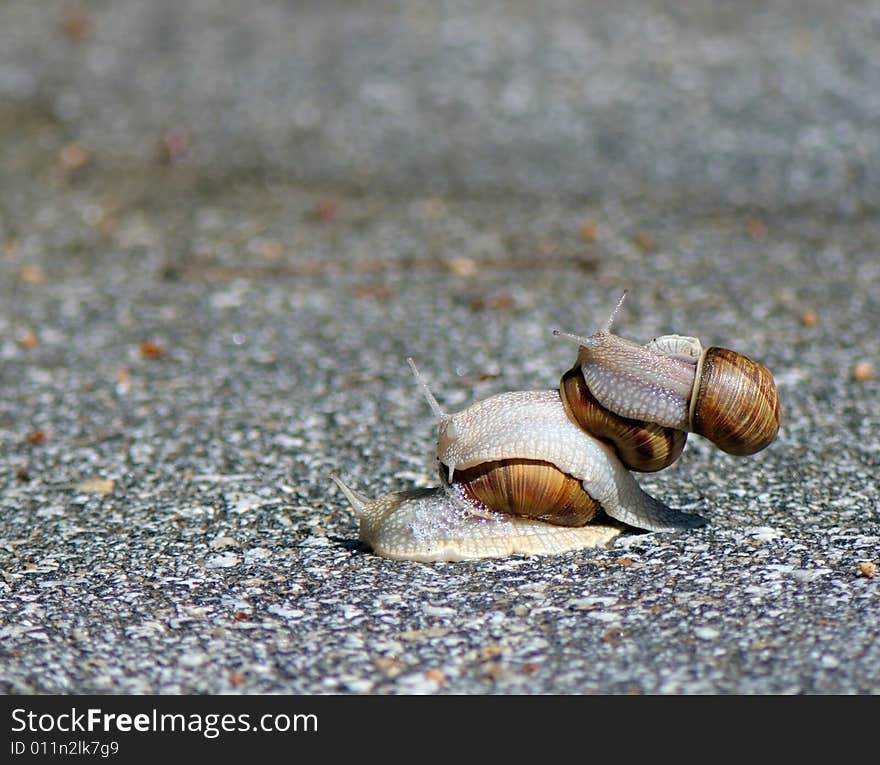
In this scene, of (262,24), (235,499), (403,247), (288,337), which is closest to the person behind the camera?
(235,499)

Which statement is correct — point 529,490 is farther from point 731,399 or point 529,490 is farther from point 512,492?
point 731,399

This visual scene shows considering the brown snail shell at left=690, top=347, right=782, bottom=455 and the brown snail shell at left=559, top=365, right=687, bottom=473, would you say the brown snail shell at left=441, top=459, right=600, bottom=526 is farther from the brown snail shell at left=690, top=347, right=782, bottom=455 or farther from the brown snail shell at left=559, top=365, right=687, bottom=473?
the brown snail shell at left=690, top=347, right=782, bottom=455

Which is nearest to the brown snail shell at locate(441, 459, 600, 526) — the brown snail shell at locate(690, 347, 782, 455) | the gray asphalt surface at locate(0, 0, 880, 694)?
the gray asphalt surface at locate(0, 0, 880, 694)

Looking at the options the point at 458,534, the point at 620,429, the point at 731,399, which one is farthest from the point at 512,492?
the point at 731,399

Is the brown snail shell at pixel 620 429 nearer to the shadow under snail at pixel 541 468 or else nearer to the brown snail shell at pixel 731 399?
the shadow under snail at pixel 541 468

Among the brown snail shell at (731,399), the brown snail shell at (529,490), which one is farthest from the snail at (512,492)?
the brown snail shell at (731,399)

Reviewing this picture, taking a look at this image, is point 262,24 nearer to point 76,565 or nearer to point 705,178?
point 705,178

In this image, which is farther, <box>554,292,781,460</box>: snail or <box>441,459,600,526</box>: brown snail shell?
<box>441,459,600,526</box>: brown snail shell
